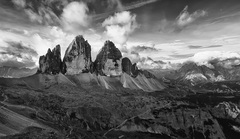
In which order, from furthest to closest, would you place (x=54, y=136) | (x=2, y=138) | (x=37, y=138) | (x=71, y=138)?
1. (x=71, y=138)
2. (x=54, y=136)
3. (x=37, y=138)
4. (x=2, y=138)

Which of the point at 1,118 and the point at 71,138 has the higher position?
the point at 1,118

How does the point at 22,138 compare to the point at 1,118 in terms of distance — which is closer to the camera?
the point at 22,138

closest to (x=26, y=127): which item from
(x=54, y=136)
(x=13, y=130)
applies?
(x=13, y=130)

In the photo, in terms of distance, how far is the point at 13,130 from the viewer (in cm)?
17525

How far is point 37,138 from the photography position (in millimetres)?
166375

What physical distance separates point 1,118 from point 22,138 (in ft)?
149

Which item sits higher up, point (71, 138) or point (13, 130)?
point (13, 130)

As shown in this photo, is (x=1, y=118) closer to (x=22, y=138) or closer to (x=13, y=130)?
(x=13, y=130)

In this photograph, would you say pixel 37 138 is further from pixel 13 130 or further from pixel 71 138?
pixel 71 138

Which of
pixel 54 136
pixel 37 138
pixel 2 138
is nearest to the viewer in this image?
pixel 2 138

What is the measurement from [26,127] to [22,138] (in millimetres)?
34728

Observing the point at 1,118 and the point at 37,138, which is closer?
the point at 37,138

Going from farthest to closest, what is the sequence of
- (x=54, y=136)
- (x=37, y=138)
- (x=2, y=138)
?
(x=54, y=136) → (x=37, y=138) → (x=2, y=138)

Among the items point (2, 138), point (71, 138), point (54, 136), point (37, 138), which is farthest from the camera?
point (71, 138)
